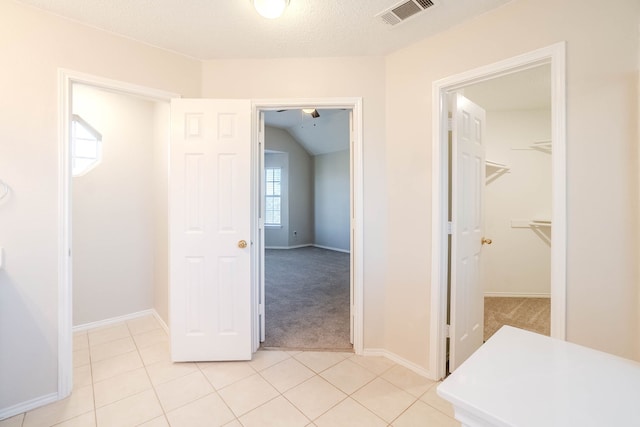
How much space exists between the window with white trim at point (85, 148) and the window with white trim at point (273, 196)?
4.99m

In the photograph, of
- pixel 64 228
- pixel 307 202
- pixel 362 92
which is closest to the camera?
pixel 64 228

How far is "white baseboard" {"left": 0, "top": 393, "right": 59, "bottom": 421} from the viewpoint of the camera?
164 centimetres

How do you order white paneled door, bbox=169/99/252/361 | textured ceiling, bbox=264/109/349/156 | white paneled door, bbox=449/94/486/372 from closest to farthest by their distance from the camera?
white paneled door, bbox=449/94/486/372 < white paneled door, bbox=169/99/252/361 < textured ceiling, bbox=264/109/349/156

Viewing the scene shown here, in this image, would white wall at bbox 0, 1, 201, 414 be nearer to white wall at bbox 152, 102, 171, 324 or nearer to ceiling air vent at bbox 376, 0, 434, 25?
white wall at bbox 152, 102, 171, 324

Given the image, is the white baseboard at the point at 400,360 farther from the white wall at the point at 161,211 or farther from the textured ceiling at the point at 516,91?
the textured ceiling at the point at 516,91

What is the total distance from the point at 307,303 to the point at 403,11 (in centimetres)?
311

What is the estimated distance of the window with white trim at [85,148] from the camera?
2.81 meters

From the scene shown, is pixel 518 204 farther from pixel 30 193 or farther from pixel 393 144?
pixel 30 193

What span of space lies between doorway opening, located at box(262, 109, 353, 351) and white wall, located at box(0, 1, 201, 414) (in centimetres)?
250

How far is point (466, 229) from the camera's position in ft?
6.98

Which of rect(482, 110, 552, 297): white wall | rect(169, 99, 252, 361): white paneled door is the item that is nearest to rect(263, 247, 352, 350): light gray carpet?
rect(169, 99, 252, 361): white paneled door

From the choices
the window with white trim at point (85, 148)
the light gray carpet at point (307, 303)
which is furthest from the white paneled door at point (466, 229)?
the window with white trim at point (85, 148)

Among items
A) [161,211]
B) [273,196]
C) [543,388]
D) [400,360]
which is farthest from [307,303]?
[273,196]

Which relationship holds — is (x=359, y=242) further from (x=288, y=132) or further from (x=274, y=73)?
(x=288, y=132)
